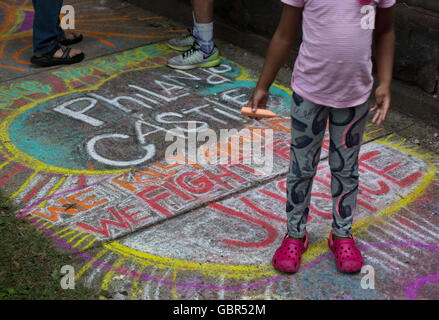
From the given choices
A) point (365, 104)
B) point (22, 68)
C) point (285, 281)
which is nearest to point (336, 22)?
point (365, 104)

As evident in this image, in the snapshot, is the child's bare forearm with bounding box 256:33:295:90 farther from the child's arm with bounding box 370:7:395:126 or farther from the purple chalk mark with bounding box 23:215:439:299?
the purple chalk mark with bounding box 23:215:439:299

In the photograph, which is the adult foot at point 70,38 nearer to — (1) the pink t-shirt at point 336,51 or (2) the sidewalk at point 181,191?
(2) the sidewalk at point 181,191

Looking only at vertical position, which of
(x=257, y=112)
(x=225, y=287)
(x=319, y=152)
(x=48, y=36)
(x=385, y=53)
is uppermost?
(x=385, y=53)

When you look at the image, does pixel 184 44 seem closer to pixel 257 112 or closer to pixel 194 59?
pixel 194 59

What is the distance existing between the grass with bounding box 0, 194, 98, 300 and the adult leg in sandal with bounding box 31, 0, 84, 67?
2.23m

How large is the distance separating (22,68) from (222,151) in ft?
7.16

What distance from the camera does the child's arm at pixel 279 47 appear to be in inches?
86.3

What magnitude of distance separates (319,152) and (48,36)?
10.2 feet

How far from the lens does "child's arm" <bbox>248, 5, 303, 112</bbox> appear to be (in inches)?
86.3

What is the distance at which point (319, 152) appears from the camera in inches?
94.3

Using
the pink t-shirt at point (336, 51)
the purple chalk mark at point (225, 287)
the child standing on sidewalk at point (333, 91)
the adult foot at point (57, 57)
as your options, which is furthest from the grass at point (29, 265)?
the adult foot at point (57, 57)

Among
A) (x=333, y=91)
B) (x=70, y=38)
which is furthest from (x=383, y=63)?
(x=70, y=38)

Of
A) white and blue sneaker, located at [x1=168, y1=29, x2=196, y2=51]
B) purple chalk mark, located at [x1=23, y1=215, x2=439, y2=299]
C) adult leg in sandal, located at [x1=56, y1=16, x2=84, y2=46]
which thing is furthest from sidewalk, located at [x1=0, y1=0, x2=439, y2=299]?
adult leg in sandal, located at [x1=56, y1=16, x2=84, y2=46]
